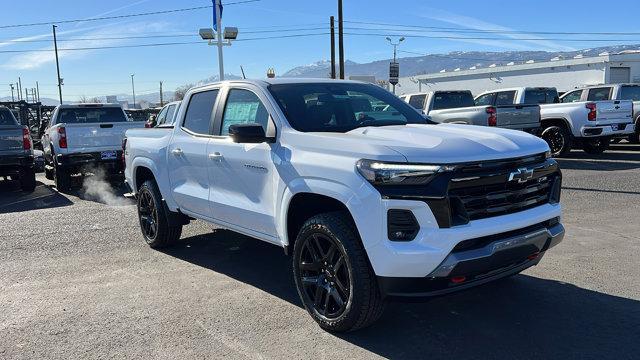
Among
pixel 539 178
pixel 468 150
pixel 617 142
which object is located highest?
pixel 468 150

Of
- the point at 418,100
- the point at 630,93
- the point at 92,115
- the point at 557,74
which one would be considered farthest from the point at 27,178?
the point at 557,74

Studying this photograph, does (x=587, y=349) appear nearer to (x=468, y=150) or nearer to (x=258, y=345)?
(x=468, y=150)

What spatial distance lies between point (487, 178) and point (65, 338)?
3.23 m

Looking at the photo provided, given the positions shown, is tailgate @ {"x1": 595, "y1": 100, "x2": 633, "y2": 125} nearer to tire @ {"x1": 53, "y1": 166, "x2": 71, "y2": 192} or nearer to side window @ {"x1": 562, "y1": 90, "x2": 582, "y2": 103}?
side window @ {"x1": 562, "y1": 90, "x2": 582, "y2": 103}

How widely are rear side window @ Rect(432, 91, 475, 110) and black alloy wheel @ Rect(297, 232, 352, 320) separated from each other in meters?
12.2

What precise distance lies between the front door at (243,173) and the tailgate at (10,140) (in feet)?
26.2

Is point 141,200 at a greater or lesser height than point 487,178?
lesser

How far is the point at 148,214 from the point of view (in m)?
6.69

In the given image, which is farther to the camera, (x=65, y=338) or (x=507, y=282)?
(x=507, y=282)

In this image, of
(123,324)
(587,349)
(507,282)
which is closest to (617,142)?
(507,282)

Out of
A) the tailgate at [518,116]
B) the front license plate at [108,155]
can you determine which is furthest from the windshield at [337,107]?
the tailgate at [518,116]

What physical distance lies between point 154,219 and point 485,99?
1227 cm

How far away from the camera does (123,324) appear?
433cm

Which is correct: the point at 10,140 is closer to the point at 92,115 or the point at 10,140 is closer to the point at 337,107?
the point at 92,115
